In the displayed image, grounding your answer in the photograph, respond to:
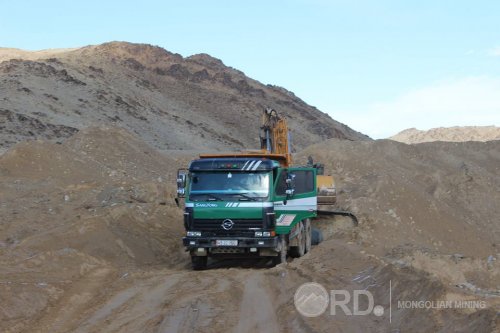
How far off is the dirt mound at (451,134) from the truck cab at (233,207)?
107476mm

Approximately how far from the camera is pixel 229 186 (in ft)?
48.2

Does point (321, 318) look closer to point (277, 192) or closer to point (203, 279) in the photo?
point (203, 279)

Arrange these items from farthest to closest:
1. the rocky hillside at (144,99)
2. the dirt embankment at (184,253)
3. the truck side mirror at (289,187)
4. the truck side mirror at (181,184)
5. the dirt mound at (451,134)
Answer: the dirt mound at (451,134)
the rocky hillside at (144,99)
the truck side mirror at (289,187)
the truck side mirror at (181,184)
the dirt embankment at (184,253)

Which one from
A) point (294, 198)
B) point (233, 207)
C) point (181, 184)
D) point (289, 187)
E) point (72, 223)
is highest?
point (181, 184)

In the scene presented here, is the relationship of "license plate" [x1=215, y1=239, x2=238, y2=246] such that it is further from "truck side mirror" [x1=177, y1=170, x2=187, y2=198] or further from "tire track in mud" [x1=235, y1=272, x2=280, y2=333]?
"tire track in mud" [x1=235, y1=272, x2=280, y2=333]

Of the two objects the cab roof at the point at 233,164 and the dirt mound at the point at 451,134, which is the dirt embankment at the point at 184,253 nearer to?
the cab roof at the point at 233,164

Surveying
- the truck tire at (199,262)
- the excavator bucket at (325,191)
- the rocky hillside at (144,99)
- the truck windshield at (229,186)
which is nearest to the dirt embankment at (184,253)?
the truck tire at (199,262)

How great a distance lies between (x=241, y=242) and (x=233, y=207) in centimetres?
83

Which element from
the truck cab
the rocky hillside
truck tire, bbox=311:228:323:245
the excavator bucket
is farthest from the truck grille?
the rocky hillside

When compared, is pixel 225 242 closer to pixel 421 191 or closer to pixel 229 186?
pixel 229 186

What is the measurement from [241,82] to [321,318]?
9192 centimetres

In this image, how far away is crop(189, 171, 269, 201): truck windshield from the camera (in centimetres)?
1459

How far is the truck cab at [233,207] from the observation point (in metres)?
14.5

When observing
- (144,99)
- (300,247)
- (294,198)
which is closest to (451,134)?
(144,99)
